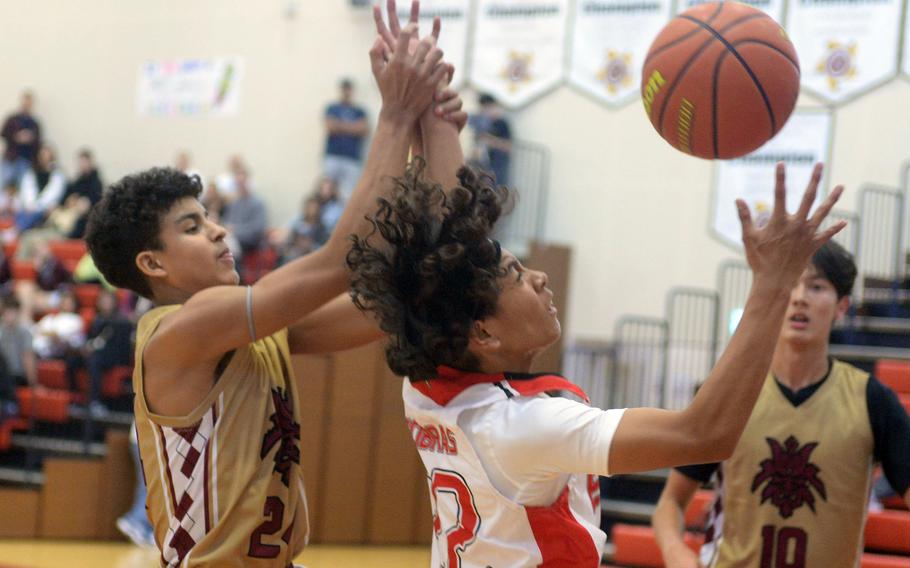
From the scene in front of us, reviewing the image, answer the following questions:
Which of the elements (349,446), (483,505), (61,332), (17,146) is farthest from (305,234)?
(483,505)

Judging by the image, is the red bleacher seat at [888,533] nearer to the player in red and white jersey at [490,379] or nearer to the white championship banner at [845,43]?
the player in red and white jersey at [490,379]

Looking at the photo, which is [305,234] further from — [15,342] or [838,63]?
[838,63]

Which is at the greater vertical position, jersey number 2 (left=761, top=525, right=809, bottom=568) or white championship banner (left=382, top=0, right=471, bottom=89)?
white championship banner (left=382, top=0, right=471, bottom=89)

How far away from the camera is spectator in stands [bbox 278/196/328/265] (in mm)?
11469

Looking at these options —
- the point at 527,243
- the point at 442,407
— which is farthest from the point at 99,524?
the point at 442,407

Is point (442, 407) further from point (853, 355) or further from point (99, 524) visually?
point (99, 524)

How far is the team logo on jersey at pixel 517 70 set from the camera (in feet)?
42.8

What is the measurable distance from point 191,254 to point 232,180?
11.3m

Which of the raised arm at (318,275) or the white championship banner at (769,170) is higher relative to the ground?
the white championship banner at (769,170)

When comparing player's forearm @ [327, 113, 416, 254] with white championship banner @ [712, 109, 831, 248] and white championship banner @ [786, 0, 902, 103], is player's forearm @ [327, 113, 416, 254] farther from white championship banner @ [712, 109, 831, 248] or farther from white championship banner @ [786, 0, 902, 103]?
white championship banner @ [786, 0, 902, 103]

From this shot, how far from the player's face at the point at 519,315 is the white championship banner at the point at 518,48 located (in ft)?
34.9

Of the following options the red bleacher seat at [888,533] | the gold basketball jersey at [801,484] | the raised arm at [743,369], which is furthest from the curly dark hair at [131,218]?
the red bleacher seat at [888,533]

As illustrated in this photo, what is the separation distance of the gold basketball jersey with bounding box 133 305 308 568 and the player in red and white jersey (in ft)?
1.65

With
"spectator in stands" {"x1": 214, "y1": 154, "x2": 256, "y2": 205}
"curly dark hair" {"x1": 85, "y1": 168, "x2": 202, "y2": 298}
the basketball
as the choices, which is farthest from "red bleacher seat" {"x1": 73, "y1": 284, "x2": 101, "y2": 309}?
the basketball
